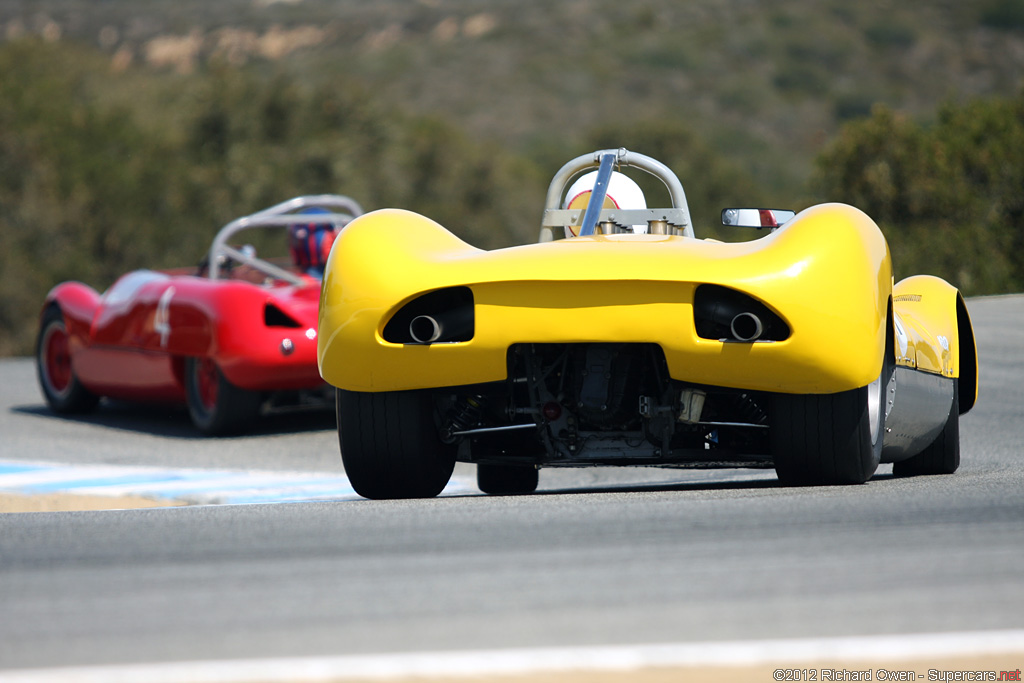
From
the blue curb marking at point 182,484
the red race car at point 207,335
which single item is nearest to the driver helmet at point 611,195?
the blue curb marking at point 182,484

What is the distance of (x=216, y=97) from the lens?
131 ft

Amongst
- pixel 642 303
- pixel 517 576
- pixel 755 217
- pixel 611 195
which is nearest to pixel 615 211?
pixel 611 195

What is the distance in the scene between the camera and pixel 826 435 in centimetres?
444

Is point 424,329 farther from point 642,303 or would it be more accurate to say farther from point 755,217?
point 755,217

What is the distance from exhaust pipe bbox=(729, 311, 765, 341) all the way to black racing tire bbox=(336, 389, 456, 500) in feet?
3.54

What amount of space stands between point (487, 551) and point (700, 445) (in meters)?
1.59

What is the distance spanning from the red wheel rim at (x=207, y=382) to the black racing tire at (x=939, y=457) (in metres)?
4.58

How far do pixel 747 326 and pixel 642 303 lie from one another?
0.33 metres

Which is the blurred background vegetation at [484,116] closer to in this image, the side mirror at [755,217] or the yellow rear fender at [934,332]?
the yellow rear fender at [934,332]

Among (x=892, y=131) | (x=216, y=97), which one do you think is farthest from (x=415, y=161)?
(x=892, y=131)

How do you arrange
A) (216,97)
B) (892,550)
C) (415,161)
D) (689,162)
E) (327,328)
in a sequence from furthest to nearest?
(689,162) < (415,161) < (216,97) < (327,328) < (892,550)

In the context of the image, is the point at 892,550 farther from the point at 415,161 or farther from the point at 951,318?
the point at 415,161

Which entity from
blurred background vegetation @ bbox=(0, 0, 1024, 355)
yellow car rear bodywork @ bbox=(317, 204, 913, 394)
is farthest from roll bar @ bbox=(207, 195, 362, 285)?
blurred background vegetation @ bbox=(0, 0, 1024, 355)

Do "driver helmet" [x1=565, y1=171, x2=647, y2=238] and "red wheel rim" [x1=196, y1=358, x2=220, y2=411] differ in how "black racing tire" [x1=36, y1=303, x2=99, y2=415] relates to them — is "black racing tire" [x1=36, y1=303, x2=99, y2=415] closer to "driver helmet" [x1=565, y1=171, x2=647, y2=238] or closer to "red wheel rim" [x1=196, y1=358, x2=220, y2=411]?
"red wheel rim" [x1=196, y1=358, x2=220, y2=411]
